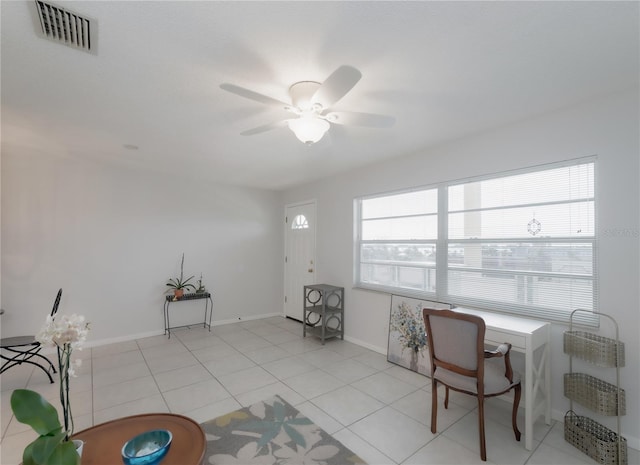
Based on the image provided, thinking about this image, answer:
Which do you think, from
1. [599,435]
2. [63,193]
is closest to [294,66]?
[599,435]

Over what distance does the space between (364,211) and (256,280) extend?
2584 mm

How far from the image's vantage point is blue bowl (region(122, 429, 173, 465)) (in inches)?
50.3

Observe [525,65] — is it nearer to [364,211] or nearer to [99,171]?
[364,211]

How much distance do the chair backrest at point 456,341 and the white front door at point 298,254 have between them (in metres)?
2.96

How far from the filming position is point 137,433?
1.64 m

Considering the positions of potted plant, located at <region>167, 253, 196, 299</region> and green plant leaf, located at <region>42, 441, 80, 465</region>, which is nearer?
green plant leaf, located at <region>42, 441, 80, 465</region>

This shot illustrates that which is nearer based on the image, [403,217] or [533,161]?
[533,161]

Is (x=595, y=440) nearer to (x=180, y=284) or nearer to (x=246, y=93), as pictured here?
(x=246, y=93)

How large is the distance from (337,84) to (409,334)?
2870 mm

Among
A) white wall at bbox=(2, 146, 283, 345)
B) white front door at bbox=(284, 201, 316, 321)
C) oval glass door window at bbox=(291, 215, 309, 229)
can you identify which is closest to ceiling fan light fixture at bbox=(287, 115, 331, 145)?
white front door at bbox=(284, 201, 316, 321)

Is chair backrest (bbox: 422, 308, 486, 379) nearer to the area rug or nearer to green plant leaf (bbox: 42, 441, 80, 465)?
the area rug

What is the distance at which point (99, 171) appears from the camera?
412 cm

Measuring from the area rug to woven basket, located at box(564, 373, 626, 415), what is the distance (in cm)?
161

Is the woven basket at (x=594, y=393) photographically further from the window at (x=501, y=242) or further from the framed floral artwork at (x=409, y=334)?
the framed floral artwork at (x=409, y=334)
